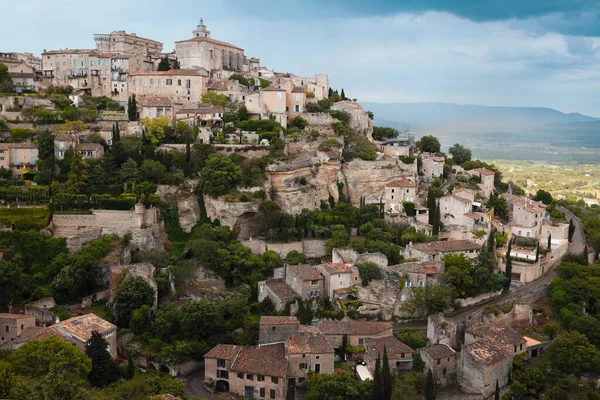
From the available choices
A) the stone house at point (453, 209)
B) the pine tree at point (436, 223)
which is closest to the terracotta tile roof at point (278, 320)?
the pine tree at point (436, 223)

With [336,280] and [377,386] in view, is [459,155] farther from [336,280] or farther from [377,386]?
[377,386]

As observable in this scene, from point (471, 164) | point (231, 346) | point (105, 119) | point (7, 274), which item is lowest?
point (231, 346)

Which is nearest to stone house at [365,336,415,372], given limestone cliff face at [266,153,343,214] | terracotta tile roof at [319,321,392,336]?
terracotta tile roof at [319,321,392,336]

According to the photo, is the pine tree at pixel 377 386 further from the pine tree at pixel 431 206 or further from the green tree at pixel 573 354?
the pine tree at pixel 431 206

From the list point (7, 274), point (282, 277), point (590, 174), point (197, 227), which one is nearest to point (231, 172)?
point (197, 227)

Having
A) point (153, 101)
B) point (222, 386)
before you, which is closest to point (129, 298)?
point (222, 386)

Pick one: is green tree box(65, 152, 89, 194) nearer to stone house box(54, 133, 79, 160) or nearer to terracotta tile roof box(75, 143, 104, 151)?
terracotta tile roof box(75, 143, 104, 151)

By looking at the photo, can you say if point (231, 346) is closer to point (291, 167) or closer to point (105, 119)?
point (291, 167)
